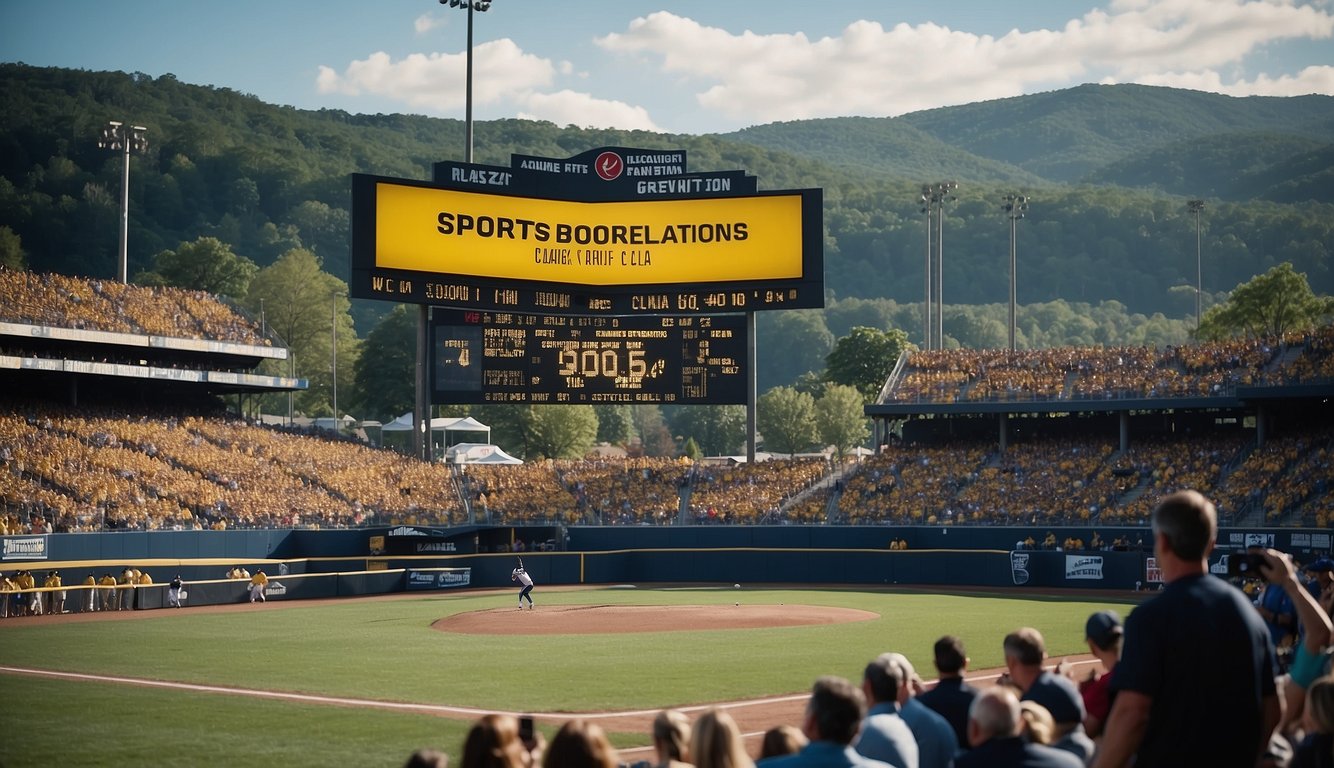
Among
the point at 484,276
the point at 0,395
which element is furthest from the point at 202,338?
the point at 484,276

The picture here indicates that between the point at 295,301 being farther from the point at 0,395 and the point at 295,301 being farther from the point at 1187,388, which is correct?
the point at 1187,388

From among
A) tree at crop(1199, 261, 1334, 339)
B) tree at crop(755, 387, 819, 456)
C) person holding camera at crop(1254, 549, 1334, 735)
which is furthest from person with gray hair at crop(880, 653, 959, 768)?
tree at crop(755, 387, 819, 456)

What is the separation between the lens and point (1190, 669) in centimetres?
634

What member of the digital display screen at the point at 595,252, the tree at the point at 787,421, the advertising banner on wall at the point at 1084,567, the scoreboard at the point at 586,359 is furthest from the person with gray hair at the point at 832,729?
the tree at the point at 787,421

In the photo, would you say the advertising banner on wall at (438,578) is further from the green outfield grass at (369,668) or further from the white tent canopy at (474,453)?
the white tent canopy at (474,453)

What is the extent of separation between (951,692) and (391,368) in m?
90.2

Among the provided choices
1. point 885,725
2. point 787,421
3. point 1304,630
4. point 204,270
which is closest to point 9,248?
point 204,270

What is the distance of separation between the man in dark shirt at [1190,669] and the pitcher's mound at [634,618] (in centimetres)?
2589

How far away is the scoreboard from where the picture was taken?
5200cm

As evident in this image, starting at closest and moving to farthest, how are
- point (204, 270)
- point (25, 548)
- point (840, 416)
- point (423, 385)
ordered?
point (25, 548), point (423, 385), point (204, 270), point (840, 416)

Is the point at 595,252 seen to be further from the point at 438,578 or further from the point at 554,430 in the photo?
the point at 554,430

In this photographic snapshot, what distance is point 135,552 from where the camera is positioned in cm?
4316

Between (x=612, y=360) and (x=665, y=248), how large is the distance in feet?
16.0

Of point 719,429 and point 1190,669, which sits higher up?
point 1190,669
